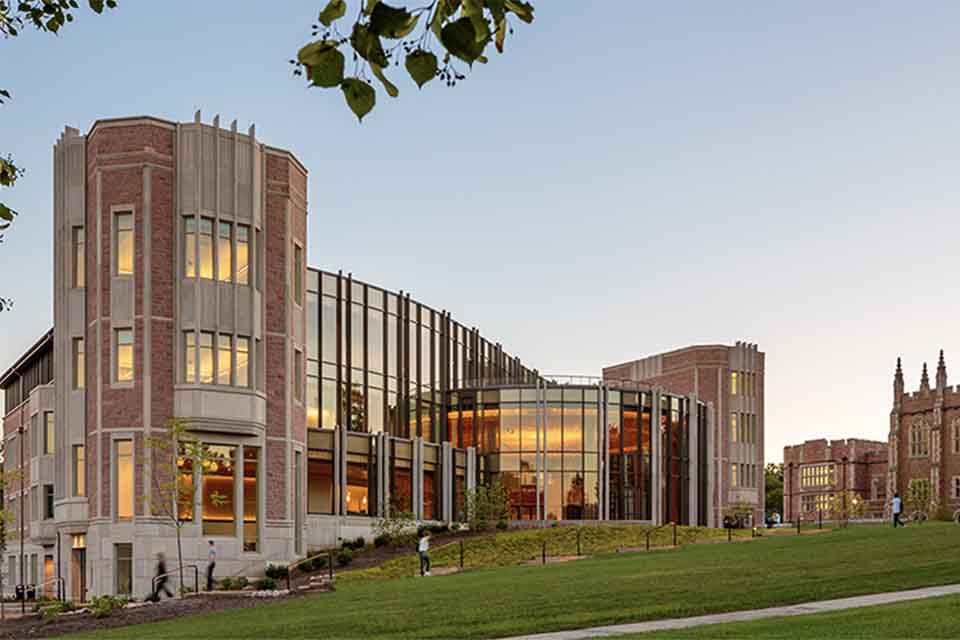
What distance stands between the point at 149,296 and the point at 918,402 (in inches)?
3571

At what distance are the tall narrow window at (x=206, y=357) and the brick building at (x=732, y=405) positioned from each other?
57936mm

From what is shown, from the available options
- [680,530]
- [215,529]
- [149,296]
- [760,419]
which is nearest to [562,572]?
[215,529]

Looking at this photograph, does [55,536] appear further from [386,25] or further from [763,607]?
[386,25]

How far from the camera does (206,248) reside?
1906 inches

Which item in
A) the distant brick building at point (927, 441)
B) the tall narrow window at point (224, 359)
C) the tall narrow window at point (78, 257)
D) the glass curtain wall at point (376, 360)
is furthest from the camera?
the distant brick building at point (927, 441)

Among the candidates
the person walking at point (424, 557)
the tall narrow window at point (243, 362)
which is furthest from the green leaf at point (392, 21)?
the tall narrow window at point (243, 362)

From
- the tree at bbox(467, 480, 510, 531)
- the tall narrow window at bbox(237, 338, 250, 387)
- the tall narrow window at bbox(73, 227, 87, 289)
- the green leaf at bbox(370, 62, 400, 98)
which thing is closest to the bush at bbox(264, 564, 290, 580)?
the tall narrow window at bbox(237, 338, 250, 387)

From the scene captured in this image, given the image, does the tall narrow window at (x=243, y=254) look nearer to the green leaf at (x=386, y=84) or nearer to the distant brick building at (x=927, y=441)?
the green leaf at (x=386, y=84)

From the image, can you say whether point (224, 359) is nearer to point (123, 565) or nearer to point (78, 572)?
point (123, 565)

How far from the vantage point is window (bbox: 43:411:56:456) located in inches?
2334

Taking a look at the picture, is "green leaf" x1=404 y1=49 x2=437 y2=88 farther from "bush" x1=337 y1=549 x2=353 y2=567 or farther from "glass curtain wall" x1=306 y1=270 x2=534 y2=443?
"glass curtain wall" x1=306 y1=270 x2=534 y2=443

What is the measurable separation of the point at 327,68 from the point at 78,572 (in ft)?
156

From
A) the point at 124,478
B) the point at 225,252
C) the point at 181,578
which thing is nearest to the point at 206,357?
the point at 225,252

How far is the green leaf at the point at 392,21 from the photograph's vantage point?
438 centimetres
